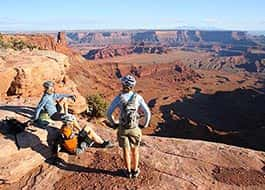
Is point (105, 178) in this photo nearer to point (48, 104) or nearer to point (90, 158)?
point (90, 158)

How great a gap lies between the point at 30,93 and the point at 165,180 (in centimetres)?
905

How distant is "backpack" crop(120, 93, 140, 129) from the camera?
6.14 metres

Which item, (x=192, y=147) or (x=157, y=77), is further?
(x=157, y=77)

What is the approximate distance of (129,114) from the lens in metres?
6.14

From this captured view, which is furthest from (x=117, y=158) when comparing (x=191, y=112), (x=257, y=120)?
(x=191, y=112)

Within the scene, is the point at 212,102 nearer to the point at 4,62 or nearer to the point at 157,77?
the point at 157,77

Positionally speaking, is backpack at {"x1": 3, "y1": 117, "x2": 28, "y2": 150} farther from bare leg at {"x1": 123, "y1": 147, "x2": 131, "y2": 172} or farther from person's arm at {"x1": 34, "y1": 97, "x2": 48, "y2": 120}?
bare leg at {"x1": 123, "y1": 147, "x2": 131, "y2": 172}

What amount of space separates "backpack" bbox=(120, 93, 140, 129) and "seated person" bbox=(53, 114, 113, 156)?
1.49m

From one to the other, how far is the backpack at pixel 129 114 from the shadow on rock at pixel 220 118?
18634 mm

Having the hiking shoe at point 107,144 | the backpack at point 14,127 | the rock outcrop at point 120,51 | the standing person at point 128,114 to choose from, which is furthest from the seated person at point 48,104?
the rock outcrop at point 120,51

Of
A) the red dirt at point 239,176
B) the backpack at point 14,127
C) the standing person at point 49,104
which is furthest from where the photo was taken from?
the standing person at point 49,104

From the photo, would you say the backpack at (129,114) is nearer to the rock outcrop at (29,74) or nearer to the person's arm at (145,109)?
the person's arm at (145,109)

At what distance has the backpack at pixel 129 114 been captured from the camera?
6.14m

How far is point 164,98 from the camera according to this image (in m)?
52.3
